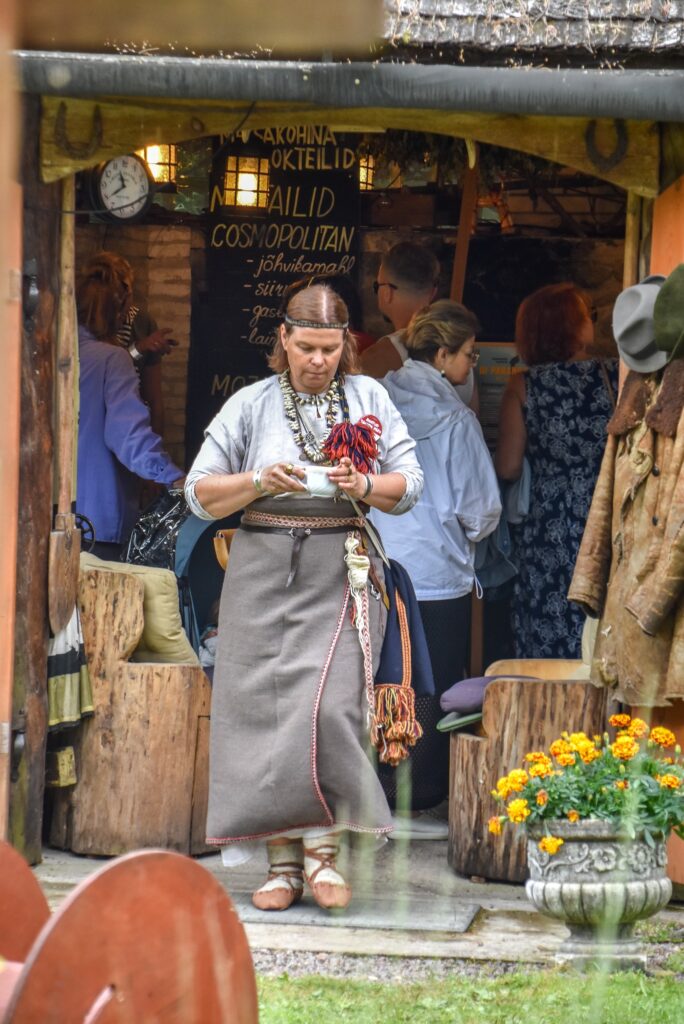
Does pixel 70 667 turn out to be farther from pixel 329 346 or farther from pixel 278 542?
pixel 329 346

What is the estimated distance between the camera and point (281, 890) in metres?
5.21

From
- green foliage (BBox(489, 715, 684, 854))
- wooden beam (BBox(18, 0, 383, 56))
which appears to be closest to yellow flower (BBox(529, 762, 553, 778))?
green foliage (BBox(489, 715, 684, 854))

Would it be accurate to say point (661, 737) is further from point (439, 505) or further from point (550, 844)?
point (439, 505)

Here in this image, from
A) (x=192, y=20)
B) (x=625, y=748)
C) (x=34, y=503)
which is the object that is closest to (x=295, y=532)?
(x=34, y=503)

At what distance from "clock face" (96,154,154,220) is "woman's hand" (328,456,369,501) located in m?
1.81

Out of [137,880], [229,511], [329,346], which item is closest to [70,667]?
[229,511]

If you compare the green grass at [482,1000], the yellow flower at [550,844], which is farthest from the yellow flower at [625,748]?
the green grass at [482,1000]

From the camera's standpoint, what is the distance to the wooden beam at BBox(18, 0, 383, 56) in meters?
1.15

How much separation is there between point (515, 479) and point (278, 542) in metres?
2.11

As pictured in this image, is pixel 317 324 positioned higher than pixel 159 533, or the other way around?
pixel 317 324

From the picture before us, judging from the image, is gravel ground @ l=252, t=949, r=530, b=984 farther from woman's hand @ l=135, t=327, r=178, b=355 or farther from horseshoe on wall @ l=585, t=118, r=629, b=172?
woman's hand @ l=135, t=327, r=178, b=355

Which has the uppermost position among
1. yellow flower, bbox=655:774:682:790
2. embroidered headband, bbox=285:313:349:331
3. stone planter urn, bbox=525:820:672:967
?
embroidered headband, bbox=285:313:349:331

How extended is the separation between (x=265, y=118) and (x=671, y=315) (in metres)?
1.71

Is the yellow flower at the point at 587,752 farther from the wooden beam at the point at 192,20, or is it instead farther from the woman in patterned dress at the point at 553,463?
the wooden beam at the point at 192,20
